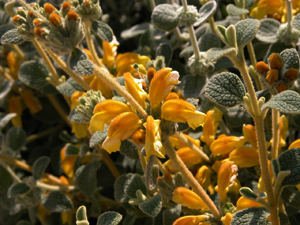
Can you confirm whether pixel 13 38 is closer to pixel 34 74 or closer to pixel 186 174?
pixel 34 74

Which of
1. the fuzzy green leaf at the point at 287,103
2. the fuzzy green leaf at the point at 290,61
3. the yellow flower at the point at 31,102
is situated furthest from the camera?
the yellow flower at the point at 31,102

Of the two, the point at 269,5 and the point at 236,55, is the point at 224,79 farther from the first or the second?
the point at 269,5

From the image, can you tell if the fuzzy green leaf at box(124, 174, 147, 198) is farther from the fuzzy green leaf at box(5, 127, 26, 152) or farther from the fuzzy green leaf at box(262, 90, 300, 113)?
the fuzzy green leaf at box(5, 127, 26, 152)

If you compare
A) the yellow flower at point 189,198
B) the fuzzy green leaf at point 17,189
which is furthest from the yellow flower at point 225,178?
the fuzzy green leaf at point 17,189

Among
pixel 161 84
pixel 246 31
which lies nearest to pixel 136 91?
pixel 161 84

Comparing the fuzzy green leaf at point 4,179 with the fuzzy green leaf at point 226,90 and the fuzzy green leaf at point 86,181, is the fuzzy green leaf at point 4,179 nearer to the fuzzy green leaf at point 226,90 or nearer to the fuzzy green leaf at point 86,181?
the fuzzy green leaf at point 86,181

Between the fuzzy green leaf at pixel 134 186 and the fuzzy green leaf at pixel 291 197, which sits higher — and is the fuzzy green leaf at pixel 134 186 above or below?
above

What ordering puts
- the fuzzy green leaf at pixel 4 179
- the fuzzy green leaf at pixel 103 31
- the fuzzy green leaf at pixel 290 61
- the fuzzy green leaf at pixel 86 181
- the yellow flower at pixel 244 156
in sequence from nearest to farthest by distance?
the fuzzy green leaf at pixel 290 61 → the yellow flower at pixel 244 156 → the fuzzy green leaf at pixel 103 31 → the fuzzy green leaf at pixel 86 181 → the fuzzy green leaf at pixel 4 179
